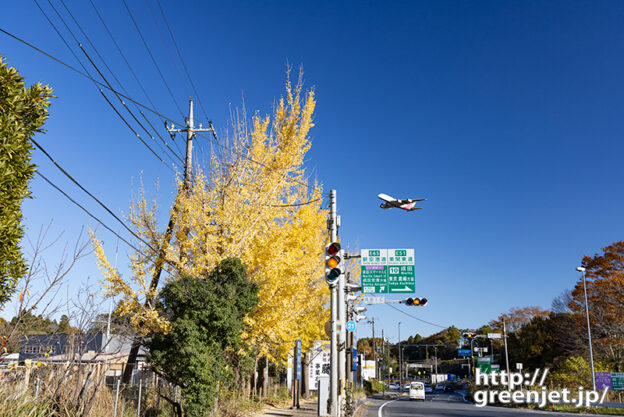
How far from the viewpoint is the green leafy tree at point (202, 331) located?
1187cm

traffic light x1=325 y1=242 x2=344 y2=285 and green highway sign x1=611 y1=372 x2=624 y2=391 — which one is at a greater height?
traffic light x1=325 y1=242 x2=344 y2=285

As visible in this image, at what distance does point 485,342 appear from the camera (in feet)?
286

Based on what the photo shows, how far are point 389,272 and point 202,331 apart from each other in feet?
36.0

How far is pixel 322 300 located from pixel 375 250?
3666 mm

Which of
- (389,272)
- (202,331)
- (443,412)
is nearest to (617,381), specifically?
(443,412)

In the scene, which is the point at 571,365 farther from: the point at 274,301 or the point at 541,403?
the point at 274,301

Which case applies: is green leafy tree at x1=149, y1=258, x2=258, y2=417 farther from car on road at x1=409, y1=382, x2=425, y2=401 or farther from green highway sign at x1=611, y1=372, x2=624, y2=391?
car on road at x1=409, y1=382, x2=425, y2=401

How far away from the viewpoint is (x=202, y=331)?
40.7ft

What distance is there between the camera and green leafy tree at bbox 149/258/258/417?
11.9 m

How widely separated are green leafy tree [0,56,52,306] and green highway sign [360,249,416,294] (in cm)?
1639

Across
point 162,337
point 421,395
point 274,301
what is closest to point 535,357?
point 421,395

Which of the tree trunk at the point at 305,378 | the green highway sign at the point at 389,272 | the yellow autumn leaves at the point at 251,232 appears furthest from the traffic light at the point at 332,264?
the tree trunk at the point at 305,378

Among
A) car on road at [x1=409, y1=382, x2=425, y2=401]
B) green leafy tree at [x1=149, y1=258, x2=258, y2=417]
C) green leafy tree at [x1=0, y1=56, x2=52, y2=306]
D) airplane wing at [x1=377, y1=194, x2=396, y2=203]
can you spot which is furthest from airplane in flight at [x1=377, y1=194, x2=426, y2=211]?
car on road at [x1=409, y1=382, x2=425, y2=401]

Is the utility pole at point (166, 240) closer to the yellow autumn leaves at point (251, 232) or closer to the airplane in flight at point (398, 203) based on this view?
the yellow autumn leaves at point (251, 232)
